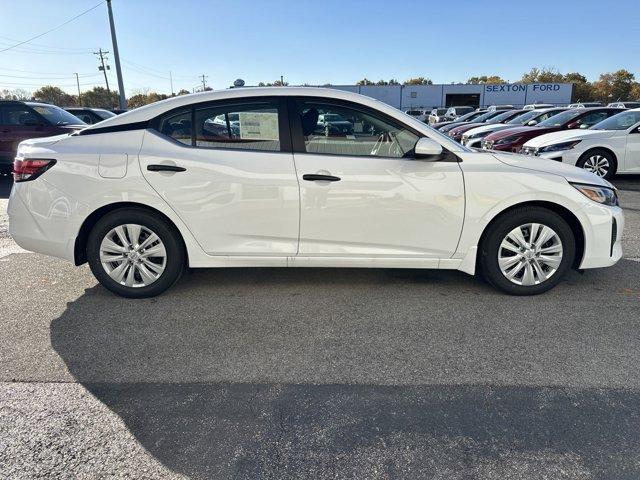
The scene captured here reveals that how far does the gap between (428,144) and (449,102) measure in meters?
60.6

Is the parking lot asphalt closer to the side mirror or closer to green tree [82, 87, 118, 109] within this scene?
the side mirror


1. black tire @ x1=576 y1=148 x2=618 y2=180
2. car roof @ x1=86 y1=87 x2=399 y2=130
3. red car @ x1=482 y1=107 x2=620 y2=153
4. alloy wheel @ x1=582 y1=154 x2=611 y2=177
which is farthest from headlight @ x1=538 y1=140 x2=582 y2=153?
car roof @ x1=86 y1=87 x2=399 y2=130

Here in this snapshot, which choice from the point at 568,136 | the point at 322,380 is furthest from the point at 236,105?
the point at 568,136

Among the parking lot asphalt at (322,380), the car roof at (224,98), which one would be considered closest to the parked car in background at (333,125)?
the car roof at (224,98)

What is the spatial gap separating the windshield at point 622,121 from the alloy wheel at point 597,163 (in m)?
0.77

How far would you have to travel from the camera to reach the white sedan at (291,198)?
138 inches

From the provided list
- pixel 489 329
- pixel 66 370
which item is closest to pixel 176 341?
pixel 66 370

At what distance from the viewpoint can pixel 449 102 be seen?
193 feet

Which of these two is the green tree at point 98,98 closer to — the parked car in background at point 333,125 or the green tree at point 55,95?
the green tree at point 55,95

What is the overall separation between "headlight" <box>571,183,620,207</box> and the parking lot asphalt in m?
0.81

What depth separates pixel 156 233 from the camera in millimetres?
3660

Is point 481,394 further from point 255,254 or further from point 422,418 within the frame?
point 255,254

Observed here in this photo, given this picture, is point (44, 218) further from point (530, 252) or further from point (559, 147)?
point (559, 147)

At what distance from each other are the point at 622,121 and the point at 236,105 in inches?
349
